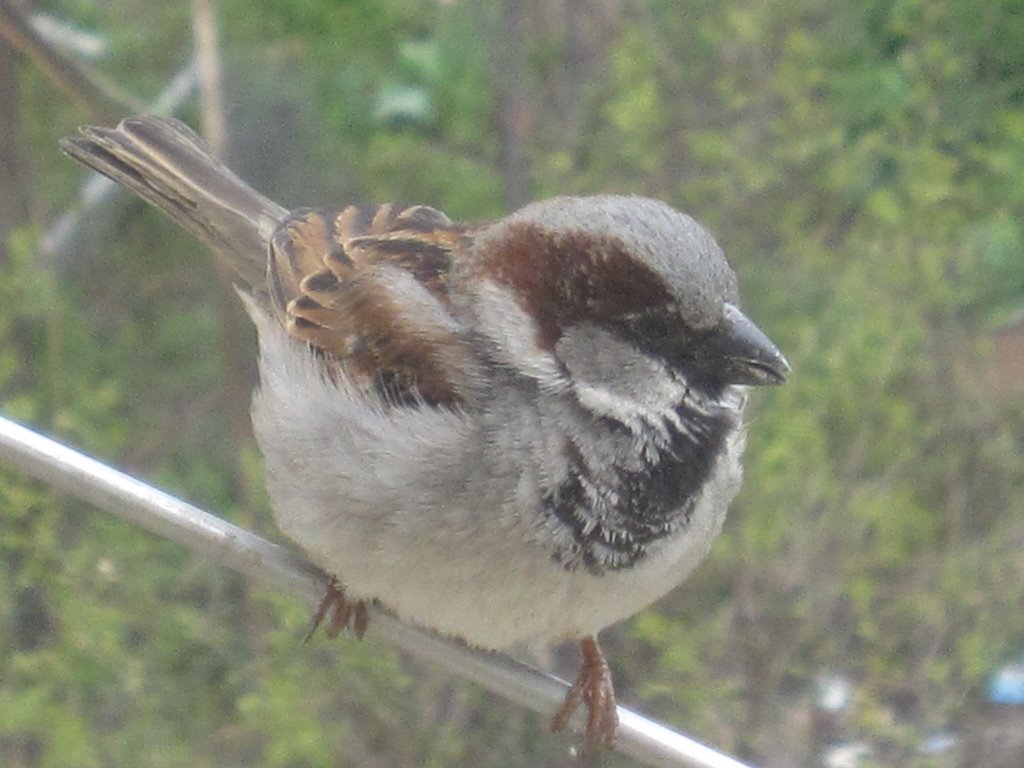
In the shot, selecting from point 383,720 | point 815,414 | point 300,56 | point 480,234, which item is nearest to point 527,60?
point 300,56

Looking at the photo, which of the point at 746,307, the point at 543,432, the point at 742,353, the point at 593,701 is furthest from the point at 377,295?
the point at 746,307

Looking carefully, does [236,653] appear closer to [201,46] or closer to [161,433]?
[161,433]

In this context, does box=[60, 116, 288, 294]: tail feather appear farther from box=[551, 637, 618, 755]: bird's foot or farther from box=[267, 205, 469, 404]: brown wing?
box=[551, 637, 618, 755]: bird's foot

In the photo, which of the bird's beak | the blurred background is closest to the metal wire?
the bird's beak

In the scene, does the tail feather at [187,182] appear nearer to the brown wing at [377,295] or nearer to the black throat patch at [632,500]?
the brown wing at [377,295]

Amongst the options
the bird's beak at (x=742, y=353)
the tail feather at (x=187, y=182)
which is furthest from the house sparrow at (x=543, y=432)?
the tail feather at (x=187, y=182)

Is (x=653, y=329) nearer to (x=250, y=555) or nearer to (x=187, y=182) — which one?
(x=250, y=555)
